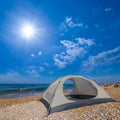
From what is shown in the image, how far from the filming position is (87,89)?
16.4 m

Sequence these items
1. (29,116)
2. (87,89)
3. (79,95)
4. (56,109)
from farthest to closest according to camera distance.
Answer: 1. (79,95)
2. (87,89)
3. (56,109)
4. (29,116)

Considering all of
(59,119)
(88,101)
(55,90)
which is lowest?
(59,119)

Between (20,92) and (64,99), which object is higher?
(20,92)

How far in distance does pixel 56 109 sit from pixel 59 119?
213cm

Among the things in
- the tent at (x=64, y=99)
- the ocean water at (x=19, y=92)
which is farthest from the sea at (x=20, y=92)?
the tent at (x=64, y=99)

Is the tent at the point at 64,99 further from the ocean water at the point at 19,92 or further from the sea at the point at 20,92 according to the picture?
the ocean water at the point at 19,92

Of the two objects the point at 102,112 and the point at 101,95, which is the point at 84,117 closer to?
the point at 102,112

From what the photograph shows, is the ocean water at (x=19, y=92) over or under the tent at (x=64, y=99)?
over

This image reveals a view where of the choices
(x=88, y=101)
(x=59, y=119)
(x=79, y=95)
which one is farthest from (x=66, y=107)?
(x=79, y=95)

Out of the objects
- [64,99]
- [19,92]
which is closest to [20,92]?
[19,92]

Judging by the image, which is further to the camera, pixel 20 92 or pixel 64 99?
pixel 20 92

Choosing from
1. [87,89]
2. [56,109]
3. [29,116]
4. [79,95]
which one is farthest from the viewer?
[79,95]

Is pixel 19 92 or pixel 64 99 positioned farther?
pixel 19 92

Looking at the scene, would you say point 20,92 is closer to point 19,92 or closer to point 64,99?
point 19,92
